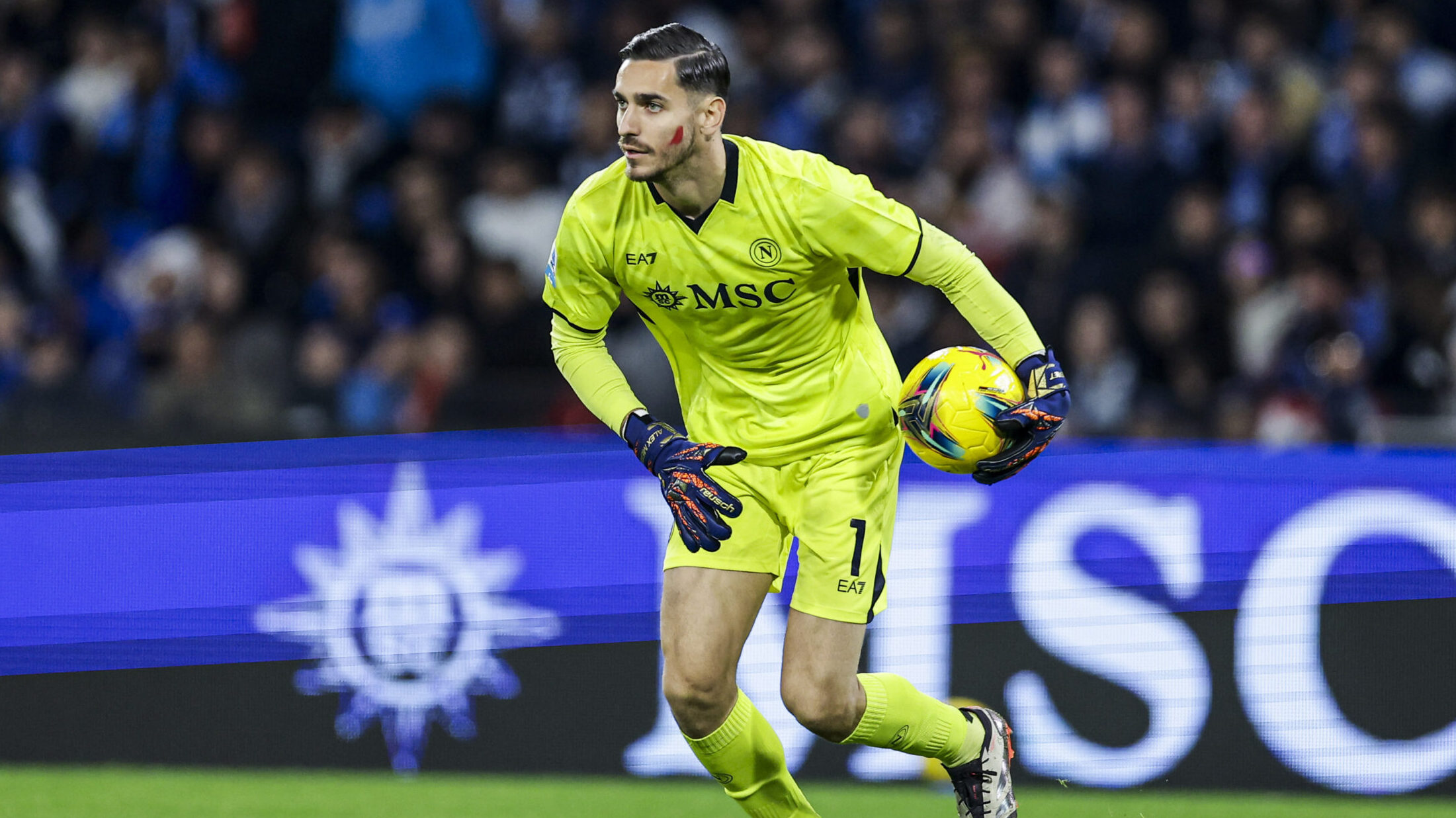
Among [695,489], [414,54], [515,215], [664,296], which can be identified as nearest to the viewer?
[695,489]

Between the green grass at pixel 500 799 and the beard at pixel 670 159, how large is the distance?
2.47m

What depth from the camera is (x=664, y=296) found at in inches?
197

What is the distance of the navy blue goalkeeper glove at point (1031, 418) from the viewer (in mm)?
4746

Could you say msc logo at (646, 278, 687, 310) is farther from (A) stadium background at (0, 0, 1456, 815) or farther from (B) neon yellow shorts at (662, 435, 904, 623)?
(A) stadium background at (0, 0, 1456, 815)

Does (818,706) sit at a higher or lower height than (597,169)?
lower

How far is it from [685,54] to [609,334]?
4401 millimetres

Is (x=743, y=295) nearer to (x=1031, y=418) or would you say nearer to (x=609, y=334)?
(x=1031, y=418)

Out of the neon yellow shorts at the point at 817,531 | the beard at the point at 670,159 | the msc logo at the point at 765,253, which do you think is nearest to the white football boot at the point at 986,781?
the neon yellow shorts at the point at 817,531

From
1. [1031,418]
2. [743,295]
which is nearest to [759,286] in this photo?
[743,295]

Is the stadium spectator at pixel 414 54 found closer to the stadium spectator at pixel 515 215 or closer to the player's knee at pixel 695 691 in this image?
the stadium spectator at pixel 515 215

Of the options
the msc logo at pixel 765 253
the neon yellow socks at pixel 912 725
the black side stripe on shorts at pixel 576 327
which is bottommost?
the neon yellow socks at pixel 912 725

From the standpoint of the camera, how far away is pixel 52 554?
708cm

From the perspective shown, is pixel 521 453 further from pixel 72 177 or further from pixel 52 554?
pixel 72 177

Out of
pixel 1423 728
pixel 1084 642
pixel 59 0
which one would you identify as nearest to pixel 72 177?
pixel 59 0
